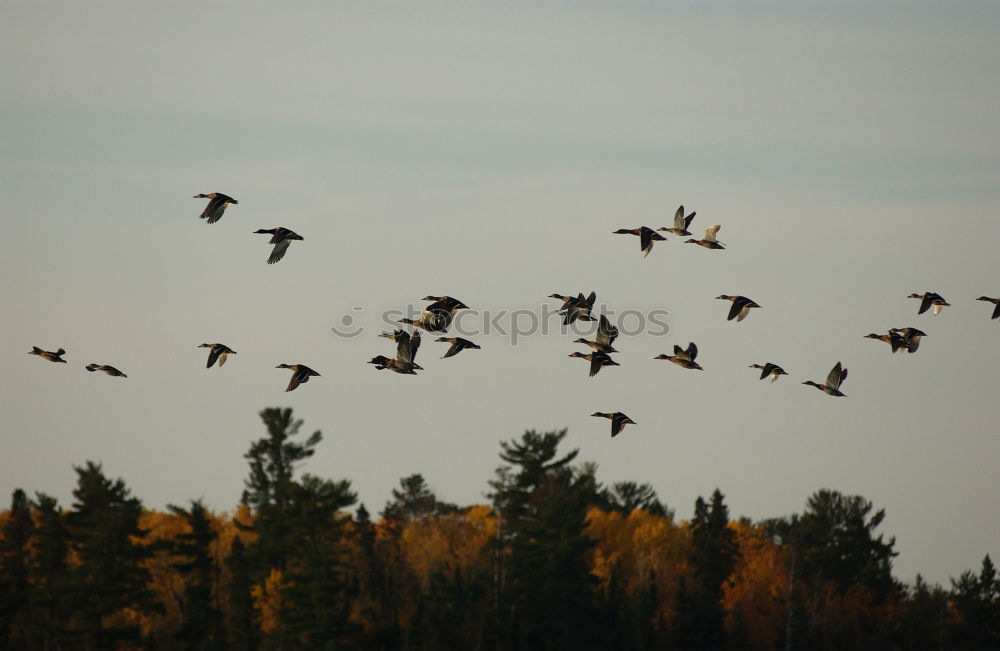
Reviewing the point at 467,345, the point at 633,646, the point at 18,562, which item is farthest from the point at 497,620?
the point at 467,345

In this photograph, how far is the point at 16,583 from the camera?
94375 mm

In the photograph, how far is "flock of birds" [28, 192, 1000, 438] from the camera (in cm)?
4353

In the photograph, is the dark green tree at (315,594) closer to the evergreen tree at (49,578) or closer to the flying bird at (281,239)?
the evergreen tree at (49,578)

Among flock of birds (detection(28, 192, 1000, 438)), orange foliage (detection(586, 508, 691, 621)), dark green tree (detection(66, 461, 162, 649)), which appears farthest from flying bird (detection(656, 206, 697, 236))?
orange foliage (detection(586, 508, 691, 621))

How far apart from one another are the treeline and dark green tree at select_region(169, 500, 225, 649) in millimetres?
132

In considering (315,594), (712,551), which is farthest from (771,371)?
(712,551)

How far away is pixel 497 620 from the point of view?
90062mm

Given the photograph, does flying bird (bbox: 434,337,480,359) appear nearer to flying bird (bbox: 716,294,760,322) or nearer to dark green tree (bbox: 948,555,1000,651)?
flying bird (bbox: 716,294,760,322)

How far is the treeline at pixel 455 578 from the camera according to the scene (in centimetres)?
8640

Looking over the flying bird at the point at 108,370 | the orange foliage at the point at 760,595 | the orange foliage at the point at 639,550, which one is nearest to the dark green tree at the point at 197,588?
the orange foliage at the point at 639,550

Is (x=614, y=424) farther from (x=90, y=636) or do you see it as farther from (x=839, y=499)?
(x=839, y=499)

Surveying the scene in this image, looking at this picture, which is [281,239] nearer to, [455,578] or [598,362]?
[598,362]

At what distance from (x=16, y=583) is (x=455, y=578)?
27.9 m

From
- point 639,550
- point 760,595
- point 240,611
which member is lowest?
point 240,611
